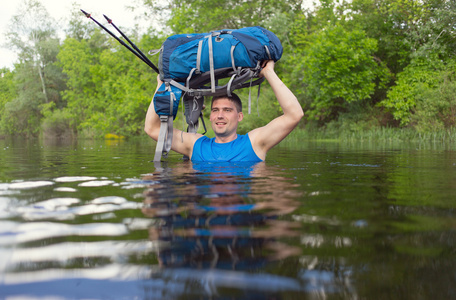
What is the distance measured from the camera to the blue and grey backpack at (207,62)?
558 cm

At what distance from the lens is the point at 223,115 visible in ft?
20.2

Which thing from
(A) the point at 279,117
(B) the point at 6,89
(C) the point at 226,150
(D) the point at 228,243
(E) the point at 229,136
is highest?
(B) the point at 6,89

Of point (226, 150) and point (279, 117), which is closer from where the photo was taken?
point (279, 117)

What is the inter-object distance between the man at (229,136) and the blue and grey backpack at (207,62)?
265mm

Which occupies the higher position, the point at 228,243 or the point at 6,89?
the point at 6,89

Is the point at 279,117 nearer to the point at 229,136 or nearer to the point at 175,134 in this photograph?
the point at 229,136

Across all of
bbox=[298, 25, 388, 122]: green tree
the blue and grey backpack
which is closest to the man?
the blue and grey backpack

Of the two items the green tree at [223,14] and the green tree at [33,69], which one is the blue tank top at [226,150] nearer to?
the green tree at [223,14]

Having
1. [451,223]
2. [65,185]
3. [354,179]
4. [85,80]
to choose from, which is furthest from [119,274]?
[85,80]

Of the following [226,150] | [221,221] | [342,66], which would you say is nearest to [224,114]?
[226,150]

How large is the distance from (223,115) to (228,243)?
4214 mm

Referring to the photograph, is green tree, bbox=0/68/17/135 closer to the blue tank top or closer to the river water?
the blue tank top

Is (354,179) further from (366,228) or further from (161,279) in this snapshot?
(161,279)

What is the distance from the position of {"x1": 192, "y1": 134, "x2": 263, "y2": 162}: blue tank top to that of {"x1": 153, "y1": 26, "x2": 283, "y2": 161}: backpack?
53cm
